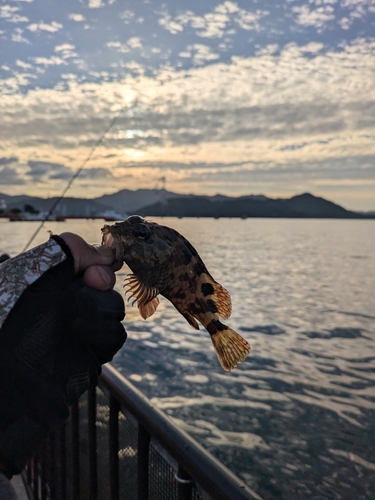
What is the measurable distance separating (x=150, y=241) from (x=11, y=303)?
955 mm

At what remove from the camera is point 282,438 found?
12.2 meters

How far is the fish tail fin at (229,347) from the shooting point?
128 inches

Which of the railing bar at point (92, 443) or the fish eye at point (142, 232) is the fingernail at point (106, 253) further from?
the railing bar at point (92, 443)

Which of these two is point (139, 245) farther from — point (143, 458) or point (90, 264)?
point (143, 458)

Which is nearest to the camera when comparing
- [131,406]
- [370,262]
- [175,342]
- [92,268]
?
[92,268]

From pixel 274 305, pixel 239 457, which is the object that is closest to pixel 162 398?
pixel 239 457

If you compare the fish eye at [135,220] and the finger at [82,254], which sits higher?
the fish eye at [135,220]

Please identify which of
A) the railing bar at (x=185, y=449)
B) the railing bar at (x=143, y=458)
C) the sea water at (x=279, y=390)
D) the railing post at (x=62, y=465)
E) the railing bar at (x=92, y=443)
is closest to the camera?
the railing bar at (x=185, y=449)

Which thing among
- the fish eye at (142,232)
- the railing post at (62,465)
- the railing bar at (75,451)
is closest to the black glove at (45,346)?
the fish eye at (142,232)

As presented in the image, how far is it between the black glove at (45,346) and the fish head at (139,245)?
358mm

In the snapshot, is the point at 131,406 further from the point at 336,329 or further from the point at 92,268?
the point at 336,329

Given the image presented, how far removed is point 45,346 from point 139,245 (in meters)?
0.86

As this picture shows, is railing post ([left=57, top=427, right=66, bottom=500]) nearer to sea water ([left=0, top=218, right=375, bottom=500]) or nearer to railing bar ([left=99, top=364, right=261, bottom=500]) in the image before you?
railing bar ([left=99, top=364, right=261, bottom=500])

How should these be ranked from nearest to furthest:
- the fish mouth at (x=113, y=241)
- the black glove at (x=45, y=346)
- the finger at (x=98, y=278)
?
the black glove at (x=45, y=346)
the finger at (x=98, y=278)
the fish mouth at (x=113, y=241)
